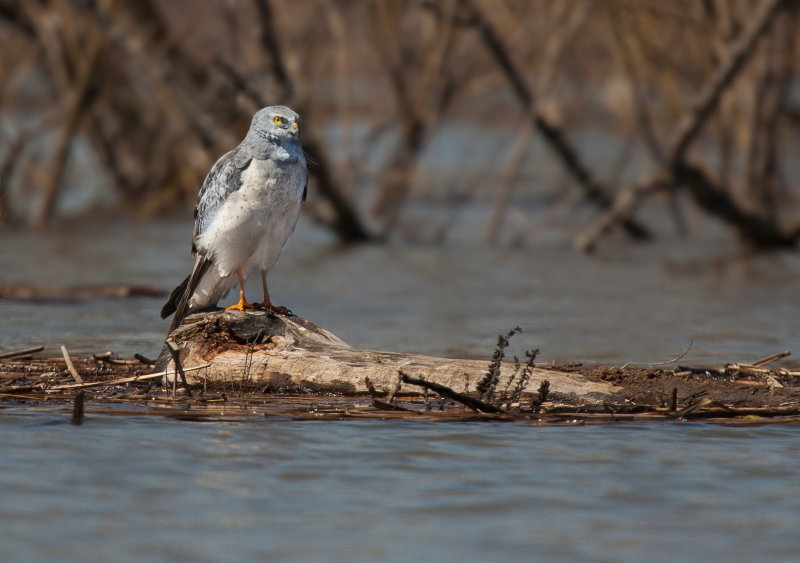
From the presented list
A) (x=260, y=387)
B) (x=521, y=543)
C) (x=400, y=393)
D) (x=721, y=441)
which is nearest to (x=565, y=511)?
(x=521, y=543)

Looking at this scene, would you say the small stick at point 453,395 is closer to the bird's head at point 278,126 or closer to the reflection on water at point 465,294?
the bird's head at point 278,126

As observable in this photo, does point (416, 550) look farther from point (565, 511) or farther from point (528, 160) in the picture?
point (528, 160)

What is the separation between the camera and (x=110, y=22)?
47.3ft

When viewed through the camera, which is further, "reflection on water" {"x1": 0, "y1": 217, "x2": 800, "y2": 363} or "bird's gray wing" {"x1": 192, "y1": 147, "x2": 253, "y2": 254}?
"reflection on water" {"x1": 0, "y1": 217, "x2": 800, "y2": 363}

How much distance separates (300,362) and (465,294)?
19.4 feet

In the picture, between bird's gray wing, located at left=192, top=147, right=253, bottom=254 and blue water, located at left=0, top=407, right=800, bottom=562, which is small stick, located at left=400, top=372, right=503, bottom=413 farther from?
bird's gray wing, located at left=192, top=147, right=253, bottom=254

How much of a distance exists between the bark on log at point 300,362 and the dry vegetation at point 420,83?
21.7ft

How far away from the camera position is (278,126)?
22.7 ft

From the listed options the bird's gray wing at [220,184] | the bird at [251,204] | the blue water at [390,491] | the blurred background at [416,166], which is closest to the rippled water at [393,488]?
the blue water at [390,491]

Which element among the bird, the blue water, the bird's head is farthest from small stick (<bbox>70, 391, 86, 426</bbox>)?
the bird's head

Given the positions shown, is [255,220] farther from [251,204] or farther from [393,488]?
[393,488]

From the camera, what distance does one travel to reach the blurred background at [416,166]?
11055 mm

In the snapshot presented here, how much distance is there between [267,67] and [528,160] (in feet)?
48.0

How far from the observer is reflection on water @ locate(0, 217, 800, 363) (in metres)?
9.16
